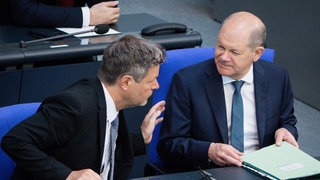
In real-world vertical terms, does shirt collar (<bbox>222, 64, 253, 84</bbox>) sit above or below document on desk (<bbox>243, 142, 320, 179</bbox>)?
above

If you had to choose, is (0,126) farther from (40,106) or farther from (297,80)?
(297,80)

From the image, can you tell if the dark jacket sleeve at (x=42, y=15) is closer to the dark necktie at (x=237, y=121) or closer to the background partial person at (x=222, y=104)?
the background partial person at (x=222, y=104)

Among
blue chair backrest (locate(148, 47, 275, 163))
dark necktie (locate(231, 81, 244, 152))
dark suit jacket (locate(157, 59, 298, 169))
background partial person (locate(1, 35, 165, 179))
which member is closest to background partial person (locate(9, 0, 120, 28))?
blue chair backrest (locate(148, 47, 275, 163))

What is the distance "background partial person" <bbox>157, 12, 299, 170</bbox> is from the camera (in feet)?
9.23

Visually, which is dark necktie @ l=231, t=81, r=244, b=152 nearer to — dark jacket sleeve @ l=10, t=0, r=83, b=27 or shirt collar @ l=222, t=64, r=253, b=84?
shirt collar @ l=222, t=64, r=253, b=84

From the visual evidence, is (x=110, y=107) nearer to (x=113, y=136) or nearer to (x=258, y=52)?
(x=113, y=136)

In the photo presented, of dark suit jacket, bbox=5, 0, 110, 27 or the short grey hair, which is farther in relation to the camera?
dark suit jacket, bbox=5, 0, 110, 27

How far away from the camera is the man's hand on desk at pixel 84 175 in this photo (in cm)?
216

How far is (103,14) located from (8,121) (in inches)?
60.2

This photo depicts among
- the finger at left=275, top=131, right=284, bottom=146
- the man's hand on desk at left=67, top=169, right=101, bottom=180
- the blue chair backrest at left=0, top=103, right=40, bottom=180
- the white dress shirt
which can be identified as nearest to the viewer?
the man's hand on desk at left=67, top=169, right=101, bottom=180

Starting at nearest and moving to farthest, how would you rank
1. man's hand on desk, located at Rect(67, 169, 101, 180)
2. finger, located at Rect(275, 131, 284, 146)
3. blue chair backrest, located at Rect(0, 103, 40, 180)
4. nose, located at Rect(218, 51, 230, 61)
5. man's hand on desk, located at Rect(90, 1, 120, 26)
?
man's hand on desk, located at Rect(67, 169, 101, 180), blue chair backrest, located at Rect(0, 103, 40, 180), finger, located at Rect(275, 131, 284, 146), nose, located at Rect(218, 51, 230, 61), man's hand on desk, located at Rect(90, 1, 120, 26)

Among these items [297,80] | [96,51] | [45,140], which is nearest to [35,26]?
[96,51]

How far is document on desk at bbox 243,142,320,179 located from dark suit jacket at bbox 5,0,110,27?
4.89ft

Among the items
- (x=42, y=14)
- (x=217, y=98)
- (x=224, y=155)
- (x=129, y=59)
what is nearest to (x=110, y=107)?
(x=129, y=59)
